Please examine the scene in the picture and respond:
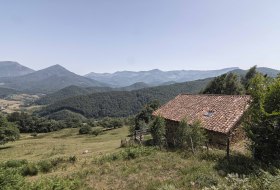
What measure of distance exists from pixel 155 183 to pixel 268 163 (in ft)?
22.6

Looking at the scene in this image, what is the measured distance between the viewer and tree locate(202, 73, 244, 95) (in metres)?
68.9

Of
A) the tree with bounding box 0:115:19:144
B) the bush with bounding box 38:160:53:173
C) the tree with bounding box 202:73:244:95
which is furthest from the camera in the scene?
the tree with bounding box 202:73:244:95

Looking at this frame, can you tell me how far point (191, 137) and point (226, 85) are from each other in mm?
52108

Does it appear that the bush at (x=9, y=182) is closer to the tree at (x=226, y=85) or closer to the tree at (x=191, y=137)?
the tree at (x=191, y=137)

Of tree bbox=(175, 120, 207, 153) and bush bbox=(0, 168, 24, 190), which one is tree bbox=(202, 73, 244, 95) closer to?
tree bbox=(175, 120, 207, 153)

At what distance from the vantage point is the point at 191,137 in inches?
901

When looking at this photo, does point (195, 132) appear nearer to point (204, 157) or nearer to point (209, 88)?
point (204, 157)

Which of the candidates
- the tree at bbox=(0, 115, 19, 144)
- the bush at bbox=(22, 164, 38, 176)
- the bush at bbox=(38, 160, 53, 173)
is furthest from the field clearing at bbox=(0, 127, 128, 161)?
the bush at bbox=(22, 164, 38, 176)

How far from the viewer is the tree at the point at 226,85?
68944 mm

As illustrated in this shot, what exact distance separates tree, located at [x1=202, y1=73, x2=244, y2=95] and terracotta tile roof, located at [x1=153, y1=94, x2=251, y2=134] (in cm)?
3419

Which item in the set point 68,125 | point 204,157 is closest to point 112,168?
point 204,157

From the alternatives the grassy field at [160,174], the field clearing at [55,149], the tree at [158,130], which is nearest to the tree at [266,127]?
the grassy field at [160,174]

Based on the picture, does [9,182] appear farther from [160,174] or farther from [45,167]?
[45,167]

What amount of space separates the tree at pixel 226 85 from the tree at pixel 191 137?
46.3m
